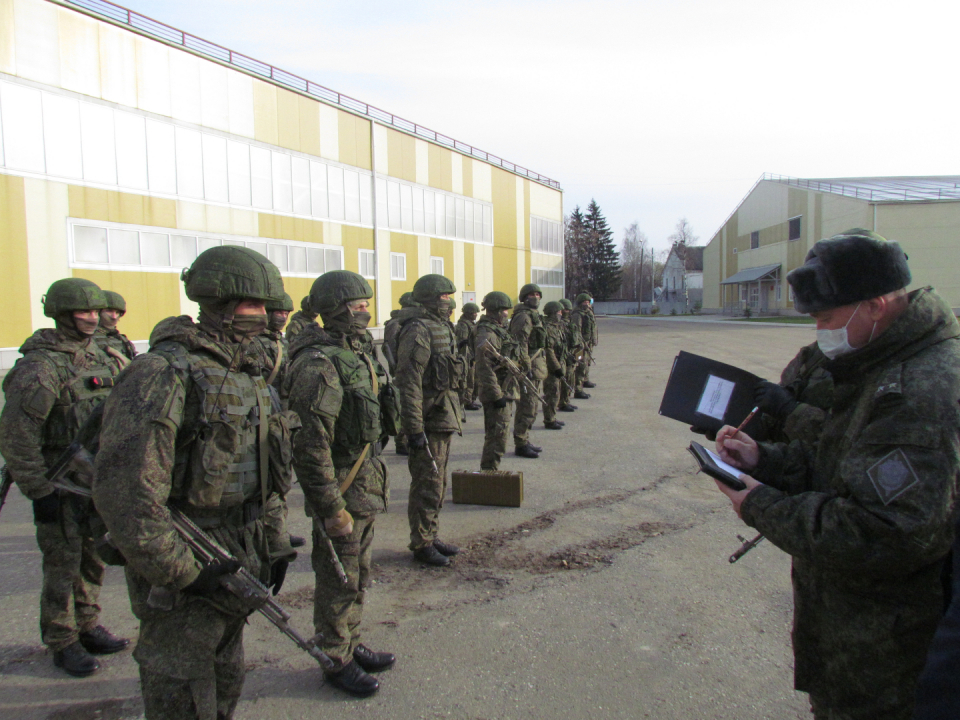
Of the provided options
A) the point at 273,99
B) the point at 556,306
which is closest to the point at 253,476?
the point at 556,306

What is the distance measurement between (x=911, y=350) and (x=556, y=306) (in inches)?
372

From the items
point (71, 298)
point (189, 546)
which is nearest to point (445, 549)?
point (189, 546)

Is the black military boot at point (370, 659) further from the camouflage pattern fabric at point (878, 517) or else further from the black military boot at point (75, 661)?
the camouflage pattern fabric at point (878, 517)

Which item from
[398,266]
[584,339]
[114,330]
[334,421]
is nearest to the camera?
[334,421]

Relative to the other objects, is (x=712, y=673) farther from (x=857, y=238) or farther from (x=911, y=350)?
(x=857, y=238)

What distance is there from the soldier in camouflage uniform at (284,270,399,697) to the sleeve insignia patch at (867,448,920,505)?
2.25 metres

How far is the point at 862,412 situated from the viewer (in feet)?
6.04

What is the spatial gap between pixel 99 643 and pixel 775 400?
3780 mm

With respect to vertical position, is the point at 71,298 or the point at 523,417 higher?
the point at 71,298

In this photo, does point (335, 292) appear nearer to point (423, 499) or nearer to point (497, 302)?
point (423, 499)

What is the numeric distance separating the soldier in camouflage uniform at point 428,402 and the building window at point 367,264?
22.2 metres

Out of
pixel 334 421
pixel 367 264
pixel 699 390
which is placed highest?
pixel 367 264

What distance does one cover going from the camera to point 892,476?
1.64 m

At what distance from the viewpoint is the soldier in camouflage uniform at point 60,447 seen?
3285 mm
